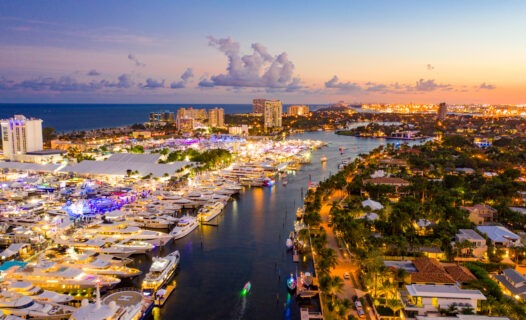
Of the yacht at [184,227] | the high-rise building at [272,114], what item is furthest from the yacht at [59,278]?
the high-rise building at [272,114]

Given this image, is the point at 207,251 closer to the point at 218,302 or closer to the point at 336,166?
the point at 218,302

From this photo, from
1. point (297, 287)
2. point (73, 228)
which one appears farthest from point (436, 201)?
point (73, 228)

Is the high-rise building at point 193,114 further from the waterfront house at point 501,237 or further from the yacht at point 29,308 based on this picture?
the yacht at point 29,308

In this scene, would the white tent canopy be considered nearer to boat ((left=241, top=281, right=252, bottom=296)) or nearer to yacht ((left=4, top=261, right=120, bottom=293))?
boat ((left=241, top=281, right=252, bottom=296))

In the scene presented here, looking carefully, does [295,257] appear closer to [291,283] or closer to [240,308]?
[291,283]

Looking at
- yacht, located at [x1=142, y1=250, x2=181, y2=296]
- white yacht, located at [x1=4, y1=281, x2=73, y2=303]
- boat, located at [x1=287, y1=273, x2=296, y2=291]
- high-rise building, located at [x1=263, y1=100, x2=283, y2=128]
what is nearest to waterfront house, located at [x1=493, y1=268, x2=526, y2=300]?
boat, located at [x1=287, y1=273, x2=296, y2=291]

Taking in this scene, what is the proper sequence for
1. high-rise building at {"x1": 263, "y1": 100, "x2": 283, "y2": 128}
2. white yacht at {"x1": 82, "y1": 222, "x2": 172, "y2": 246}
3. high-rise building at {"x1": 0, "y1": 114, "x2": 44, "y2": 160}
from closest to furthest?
1. white yacht at {"x1": 82, "y1": 222, "x2": 172, "y2": 246}
2. high-rise building at {"x1": 0, "y1": 114, "x2": 44, "y2": 160}
3. high-rise building at {"x1": 263, "y1": 100, "x2": 283, "y2": 128}

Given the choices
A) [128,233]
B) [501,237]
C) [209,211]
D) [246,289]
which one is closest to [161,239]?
[128,233]
